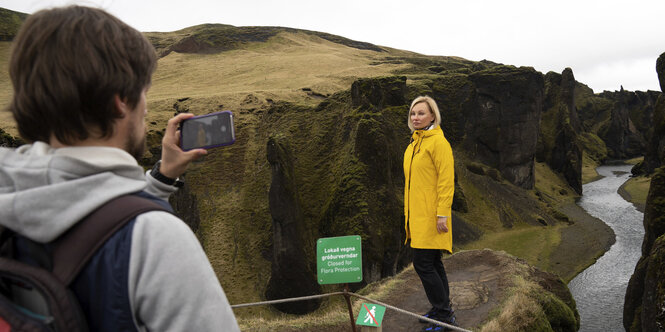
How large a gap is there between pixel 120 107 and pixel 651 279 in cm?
1270

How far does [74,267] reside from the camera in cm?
126

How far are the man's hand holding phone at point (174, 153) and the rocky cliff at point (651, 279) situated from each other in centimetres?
1053

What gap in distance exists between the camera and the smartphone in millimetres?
2396

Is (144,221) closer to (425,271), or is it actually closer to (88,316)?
(88,316)

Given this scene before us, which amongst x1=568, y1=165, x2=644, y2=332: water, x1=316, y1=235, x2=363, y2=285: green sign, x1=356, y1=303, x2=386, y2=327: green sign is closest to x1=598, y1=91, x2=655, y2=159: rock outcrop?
x1=568, y1=165, x2=644, y2=332: water

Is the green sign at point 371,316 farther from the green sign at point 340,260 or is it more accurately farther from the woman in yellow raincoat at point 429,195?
the woman in yellow raincoat at point 429,195

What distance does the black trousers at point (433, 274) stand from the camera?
6.29 meters

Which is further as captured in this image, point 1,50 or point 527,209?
point 1,50

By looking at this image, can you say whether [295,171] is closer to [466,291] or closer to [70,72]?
[466,291]

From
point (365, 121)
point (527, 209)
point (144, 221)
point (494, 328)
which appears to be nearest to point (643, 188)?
point (527, 209)

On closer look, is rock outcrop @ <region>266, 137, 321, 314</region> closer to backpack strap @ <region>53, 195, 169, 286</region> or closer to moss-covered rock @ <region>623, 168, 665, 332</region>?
moss-covered rock @ <region>623, 168, 665, 332</region>

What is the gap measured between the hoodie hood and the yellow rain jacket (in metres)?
5.14

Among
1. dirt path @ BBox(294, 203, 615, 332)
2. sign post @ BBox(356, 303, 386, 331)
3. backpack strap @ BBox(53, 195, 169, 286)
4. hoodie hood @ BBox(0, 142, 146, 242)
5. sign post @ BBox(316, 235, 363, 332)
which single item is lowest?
dirt path @ BBox(294, 203, 615, 332)

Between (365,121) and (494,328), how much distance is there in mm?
19803
